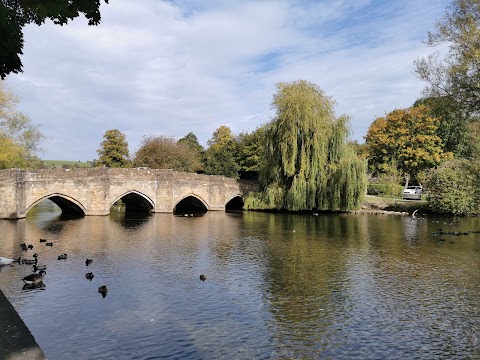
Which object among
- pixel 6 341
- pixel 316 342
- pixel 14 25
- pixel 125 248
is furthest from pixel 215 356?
pixel 125 248

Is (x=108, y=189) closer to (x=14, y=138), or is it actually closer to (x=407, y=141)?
(x=14, y=138)

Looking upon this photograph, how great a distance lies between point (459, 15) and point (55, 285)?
14639 mm

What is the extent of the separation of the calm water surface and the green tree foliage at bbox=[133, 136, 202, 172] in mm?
33112

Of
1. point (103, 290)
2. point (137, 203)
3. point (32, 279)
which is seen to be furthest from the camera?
point (137, 203)

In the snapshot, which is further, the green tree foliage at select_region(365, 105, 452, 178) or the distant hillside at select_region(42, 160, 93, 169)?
the green tree foliage at select_region(365, 105, 452, 178)

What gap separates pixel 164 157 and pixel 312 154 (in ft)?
83.7

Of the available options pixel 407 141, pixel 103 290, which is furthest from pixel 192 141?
pixel 103 290

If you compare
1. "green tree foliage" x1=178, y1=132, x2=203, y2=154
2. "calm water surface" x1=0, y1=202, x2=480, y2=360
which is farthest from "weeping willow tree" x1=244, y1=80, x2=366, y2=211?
"green tree foliage" x1=178, y1=132, x2=203, y2=154

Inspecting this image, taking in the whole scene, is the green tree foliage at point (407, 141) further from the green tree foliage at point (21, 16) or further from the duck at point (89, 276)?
the green tree foliage at point (21, 16)

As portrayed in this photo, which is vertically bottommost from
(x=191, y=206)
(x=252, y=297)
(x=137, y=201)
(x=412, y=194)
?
(x=252, y=297)

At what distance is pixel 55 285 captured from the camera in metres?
13.1

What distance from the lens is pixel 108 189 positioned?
35094 mm

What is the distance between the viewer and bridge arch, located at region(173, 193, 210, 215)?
133ft

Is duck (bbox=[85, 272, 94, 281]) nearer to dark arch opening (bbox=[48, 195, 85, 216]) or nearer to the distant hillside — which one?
dark arch opening (bbox=[48, 195, 85, 216])
